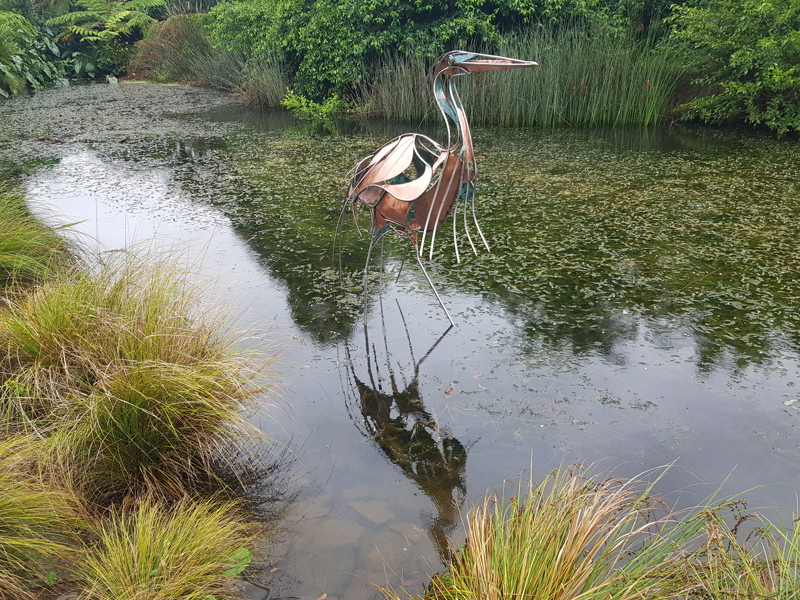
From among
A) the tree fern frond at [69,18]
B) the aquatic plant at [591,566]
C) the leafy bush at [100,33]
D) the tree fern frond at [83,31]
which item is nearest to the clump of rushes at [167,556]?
the aquatic plant at [591,566]

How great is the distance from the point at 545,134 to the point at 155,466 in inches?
242

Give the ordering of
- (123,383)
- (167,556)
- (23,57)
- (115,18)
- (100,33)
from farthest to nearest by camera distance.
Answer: (115,18), (100,33), (23,57), (123,383), (167,556)

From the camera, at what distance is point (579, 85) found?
719 cm

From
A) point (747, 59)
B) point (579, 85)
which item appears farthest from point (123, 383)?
point (579, 85)

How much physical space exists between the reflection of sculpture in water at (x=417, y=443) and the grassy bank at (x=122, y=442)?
0.42 meters

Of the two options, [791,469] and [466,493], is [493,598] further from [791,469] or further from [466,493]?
[791,469]

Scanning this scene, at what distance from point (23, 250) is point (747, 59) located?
6.25 m

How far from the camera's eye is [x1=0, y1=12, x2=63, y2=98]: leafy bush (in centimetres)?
1122

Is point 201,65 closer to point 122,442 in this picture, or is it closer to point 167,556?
point 122,442

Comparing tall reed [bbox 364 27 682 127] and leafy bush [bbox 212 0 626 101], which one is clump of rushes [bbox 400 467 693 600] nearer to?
tall reed [bbox 364 27 682 127]

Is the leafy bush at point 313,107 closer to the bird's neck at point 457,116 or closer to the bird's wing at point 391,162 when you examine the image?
the bird's wing at point 391,162

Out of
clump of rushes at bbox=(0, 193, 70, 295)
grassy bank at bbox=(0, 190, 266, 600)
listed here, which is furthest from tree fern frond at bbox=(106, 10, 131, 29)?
grassy bank at bbox=(0, 190, 266, 600)

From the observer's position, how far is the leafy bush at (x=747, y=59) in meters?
5.74

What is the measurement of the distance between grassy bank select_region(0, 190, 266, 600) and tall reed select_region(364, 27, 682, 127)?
18.6 feet
